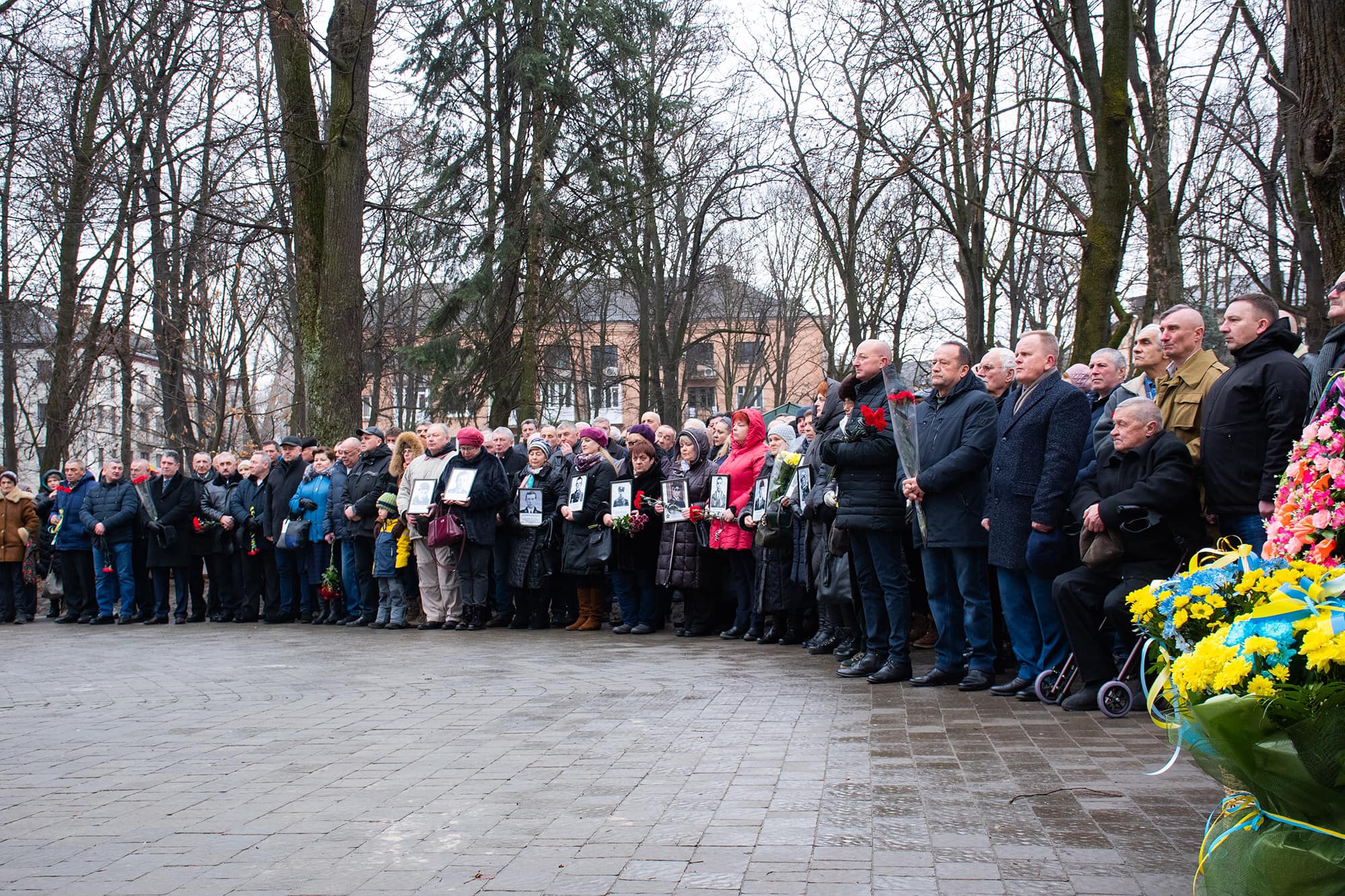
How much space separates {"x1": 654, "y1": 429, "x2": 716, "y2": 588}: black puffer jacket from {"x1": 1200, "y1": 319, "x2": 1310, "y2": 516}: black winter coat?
5.84 m

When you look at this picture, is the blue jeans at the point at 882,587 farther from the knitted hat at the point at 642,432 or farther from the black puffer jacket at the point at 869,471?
the knitted hat at the point at 642,432

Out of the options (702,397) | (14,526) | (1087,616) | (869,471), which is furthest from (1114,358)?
(702,397)

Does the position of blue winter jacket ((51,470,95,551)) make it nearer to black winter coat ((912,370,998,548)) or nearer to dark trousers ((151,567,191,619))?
dark trousers ((151,567,191,619))

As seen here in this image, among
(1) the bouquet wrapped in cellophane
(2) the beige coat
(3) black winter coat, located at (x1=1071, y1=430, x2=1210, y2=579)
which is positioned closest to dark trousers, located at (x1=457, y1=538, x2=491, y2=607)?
(2) the beige coat

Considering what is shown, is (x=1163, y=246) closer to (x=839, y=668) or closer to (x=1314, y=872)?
(x=839, y=668)

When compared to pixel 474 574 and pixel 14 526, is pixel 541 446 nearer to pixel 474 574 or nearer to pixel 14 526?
pixel 474 574

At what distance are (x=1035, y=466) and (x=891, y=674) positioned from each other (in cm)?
190

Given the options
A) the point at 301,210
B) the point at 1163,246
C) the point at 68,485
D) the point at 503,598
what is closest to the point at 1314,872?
the point at 503,598

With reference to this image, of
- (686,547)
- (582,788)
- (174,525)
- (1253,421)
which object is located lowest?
(582,788)

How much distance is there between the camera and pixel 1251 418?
7004 millimetres

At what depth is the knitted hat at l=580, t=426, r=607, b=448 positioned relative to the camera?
1362 centimetres

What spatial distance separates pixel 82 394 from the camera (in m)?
23.5

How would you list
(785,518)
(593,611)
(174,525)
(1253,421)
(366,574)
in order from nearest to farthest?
(1253,421) < (785,518) < (593,611) < (366,574) < (174,525)

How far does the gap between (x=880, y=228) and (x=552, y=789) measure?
22443 millimetres
